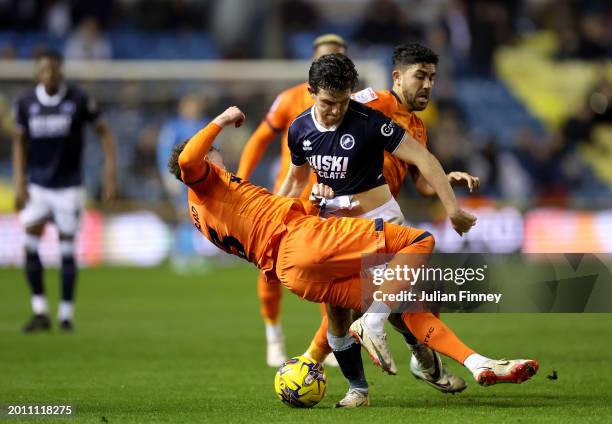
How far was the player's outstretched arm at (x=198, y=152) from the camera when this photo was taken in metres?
6.40

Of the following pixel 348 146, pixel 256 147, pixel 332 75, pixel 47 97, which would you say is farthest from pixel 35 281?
pixel 332 75

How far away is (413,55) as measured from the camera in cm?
726

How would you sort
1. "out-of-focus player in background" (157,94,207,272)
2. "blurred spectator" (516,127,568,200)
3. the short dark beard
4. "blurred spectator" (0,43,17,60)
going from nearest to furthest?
the short dark beard, "out-of-focus player in background" (157,94,207,272), "blurred spectator" (516,127,568,200), "blurred spectator" (0,43,17,60)

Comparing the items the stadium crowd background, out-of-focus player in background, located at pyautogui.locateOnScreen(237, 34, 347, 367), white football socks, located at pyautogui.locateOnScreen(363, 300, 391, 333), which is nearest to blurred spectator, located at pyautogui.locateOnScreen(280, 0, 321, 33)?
the stadium crowd background

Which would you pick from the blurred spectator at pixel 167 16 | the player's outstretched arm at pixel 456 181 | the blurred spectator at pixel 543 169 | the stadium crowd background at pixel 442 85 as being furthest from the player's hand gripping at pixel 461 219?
the blurred spectator at pixel 167 16

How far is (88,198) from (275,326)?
12095 mm

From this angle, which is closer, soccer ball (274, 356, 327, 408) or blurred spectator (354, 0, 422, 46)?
soccer ball (274, 356, 327, 408)

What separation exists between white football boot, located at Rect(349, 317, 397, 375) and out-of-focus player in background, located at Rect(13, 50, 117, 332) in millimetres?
5957

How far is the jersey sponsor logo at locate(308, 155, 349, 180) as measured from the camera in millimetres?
6750

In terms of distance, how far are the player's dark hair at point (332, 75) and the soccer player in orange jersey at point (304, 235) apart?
453 millimetres

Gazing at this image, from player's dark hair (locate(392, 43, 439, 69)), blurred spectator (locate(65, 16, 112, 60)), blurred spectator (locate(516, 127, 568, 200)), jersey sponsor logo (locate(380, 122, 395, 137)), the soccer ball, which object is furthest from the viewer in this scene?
blurred spectator (locate(65, 16, 112, 60))

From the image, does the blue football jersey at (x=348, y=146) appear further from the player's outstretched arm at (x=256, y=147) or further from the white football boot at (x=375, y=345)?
the player's outstretched arm at (x=256, y=147)

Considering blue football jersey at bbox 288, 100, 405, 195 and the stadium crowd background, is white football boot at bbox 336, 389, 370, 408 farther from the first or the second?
the stadium crowd background

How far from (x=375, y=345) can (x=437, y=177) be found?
98cm
